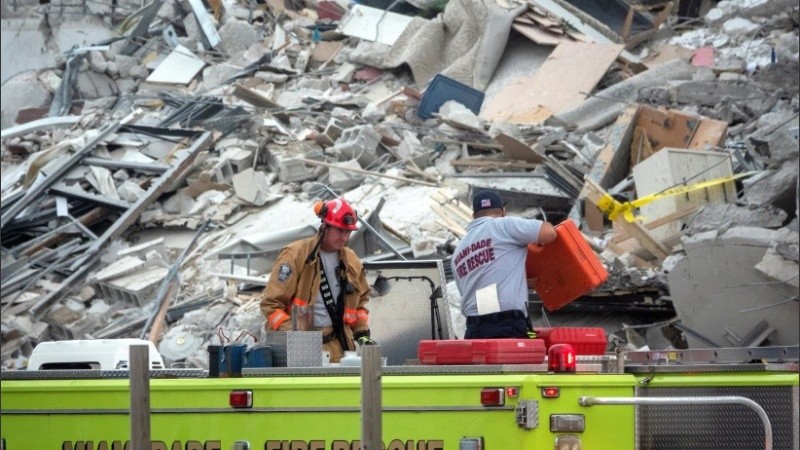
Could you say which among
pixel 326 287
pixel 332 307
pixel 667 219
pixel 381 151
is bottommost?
pixel 332 307

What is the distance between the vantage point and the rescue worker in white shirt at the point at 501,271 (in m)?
7.05

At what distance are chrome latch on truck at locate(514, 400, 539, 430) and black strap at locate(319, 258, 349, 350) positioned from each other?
2.27 m

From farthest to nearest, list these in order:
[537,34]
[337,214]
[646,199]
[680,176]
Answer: [537,34]
[680,176]
[646,199]
[337,214]

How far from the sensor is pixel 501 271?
7.16 metres

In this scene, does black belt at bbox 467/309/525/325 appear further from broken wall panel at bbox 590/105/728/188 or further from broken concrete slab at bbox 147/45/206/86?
broken concrete slab at bbox 147/45/206/86

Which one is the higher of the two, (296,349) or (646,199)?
(646,199)

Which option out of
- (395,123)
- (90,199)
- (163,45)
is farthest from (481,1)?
(90,199)

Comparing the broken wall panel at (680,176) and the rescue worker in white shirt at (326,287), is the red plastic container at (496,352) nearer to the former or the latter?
the rescue worker in white shirt at (326,287)

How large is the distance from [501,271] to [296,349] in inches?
51.8

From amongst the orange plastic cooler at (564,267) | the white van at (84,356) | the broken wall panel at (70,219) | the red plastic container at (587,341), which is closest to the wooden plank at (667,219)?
the broken wall panel at (70,219)

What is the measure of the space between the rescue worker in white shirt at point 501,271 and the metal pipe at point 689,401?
160 centimetres

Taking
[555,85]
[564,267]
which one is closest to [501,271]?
[564,267]

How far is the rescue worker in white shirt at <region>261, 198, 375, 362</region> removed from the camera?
7391 millimetres

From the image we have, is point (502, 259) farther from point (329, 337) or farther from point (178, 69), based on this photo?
point (178, 69)
